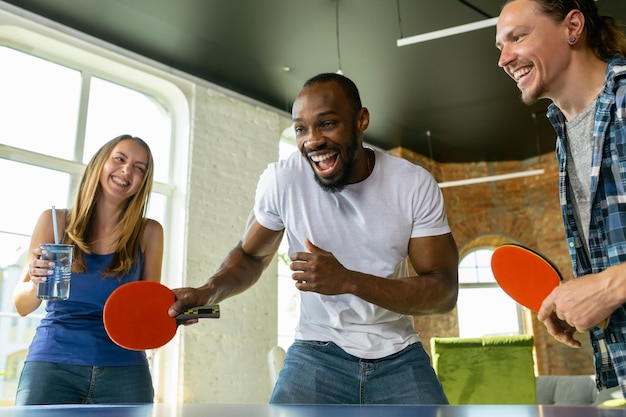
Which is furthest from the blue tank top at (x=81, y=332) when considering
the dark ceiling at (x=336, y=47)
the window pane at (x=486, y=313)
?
the window pane at (x=486, y=313)

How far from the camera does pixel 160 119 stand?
6242 millimetres

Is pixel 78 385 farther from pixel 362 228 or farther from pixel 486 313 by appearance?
pixel 486 313

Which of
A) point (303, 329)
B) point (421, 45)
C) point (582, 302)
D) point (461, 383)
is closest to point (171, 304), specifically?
point (303, 329)

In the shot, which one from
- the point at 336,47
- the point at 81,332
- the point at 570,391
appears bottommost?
the point at 570,391

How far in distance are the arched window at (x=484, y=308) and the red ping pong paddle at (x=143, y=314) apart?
738cm

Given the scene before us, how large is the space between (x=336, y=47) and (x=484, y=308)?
15.5 feet

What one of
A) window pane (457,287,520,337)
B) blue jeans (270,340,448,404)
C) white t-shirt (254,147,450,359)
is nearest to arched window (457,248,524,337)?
window pane (457,287,520,337)

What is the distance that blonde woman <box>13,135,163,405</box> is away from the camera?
6.38ft

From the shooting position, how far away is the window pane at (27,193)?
4.88 m

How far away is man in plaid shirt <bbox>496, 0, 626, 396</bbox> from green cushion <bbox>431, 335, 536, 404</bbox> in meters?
2.64

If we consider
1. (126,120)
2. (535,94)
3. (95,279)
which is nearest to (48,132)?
(126,120)

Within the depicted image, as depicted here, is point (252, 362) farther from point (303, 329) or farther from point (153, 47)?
point (303, 329)

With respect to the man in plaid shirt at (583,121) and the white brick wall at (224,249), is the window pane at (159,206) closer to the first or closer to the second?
the white brick wall at (224,249)

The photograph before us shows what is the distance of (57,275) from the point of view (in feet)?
6.11
